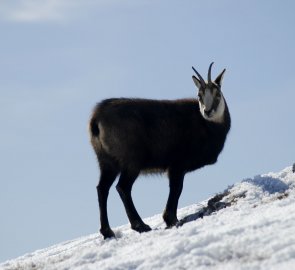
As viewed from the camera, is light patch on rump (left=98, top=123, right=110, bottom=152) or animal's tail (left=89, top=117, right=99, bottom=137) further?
Result: animal's tail (left=89, top=117, right=99, bottom=137)

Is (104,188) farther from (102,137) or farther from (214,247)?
(214,247)

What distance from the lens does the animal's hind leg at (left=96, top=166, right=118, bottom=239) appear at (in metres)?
11.8

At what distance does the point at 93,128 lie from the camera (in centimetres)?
1198

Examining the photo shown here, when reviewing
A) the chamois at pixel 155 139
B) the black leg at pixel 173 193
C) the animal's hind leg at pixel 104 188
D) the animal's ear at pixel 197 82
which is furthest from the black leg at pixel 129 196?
the animal's ear at pixel 197 82

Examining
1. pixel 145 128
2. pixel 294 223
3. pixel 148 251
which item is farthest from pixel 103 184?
pixel 294 223

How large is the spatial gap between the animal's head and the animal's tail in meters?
2.16

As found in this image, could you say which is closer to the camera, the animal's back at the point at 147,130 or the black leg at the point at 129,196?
the animal's back at the point at 147,130

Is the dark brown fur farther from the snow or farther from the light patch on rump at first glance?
the snow

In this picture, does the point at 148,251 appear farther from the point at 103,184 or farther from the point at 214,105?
the point at 214,105

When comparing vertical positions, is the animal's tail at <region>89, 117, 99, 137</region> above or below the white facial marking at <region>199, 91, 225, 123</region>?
above

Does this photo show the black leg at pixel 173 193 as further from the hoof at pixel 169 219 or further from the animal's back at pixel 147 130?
the animal's back at pixel 147 130

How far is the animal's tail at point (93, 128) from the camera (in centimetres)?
1191

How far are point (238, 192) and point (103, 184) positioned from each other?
2557 mm

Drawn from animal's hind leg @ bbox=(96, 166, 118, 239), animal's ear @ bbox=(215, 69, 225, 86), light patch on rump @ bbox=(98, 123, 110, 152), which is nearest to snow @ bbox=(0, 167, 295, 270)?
animal's hind leg @ bbox=(96, 166, 118, 239)
